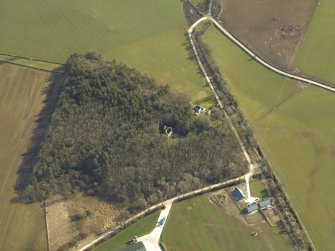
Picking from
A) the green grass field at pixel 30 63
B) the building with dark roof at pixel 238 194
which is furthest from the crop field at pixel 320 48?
the green grass field at pixel 30 63

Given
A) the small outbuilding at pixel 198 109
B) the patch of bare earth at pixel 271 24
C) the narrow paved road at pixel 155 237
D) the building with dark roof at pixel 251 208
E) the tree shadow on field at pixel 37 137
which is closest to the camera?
the narrow paved road at pixel 155 237

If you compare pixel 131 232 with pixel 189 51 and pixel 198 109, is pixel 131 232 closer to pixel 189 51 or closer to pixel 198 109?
pixel 198 109

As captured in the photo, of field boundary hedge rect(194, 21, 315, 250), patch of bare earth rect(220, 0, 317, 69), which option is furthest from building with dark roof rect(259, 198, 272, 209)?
patch of bare earth rect(220, 0, 317, 69)

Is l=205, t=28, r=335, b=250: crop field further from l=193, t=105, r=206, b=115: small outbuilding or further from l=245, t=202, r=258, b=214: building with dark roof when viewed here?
l=193, t=105, r=206, b=115: small outbuilding

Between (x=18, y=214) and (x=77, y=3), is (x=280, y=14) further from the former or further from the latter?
(x=18, y=214)

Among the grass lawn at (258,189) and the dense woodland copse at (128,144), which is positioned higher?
→ the dense woodland copse at (128,144)

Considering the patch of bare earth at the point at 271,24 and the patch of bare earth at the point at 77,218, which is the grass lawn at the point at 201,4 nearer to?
the patch of bare earth at the point at 271,24

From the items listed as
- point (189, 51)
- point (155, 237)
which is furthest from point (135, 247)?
point (189, 51)
